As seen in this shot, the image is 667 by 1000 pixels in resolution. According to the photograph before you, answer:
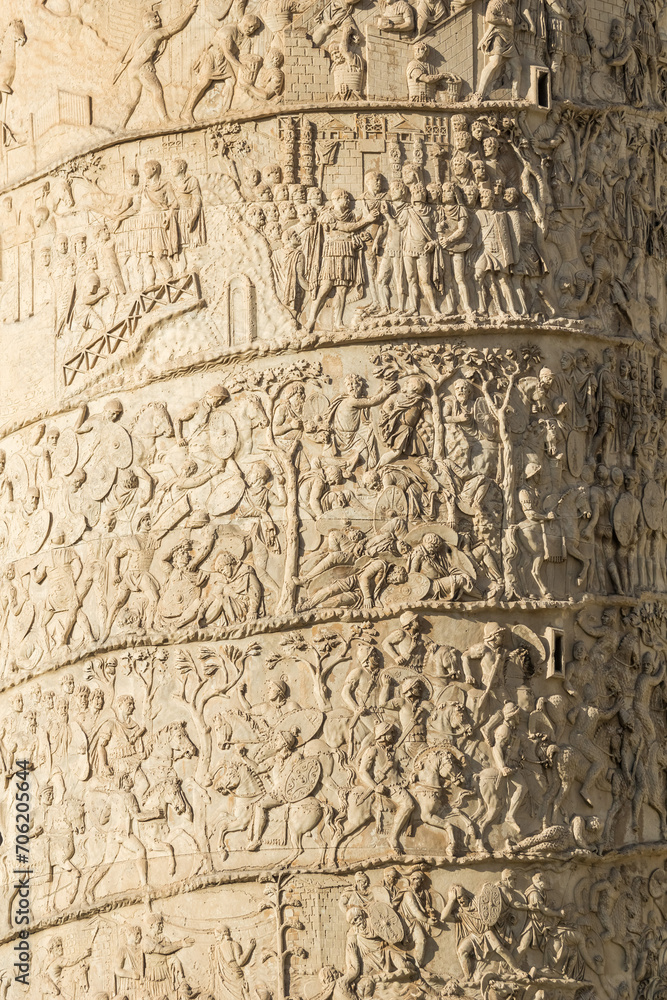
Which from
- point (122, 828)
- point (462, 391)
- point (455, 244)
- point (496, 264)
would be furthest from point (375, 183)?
point (122, 828)

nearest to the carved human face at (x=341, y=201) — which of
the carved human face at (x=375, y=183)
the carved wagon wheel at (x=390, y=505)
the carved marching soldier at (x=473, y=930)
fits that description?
the carved human face at (x=375, y=183)

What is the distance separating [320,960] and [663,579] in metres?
2.89

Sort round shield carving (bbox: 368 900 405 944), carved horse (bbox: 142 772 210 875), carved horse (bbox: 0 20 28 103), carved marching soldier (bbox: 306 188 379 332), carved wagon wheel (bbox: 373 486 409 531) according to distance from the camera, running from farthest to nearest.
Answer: carved horse (bbox: 0 20 28 103) → carved marching soldier (bbox: 306 188 379 332) → carved wagon wheel (bbox: 373 486 409 531) → carved horse (bbox: 142 772 210 875) → round shield carving (bbox: 368 900 405 944)

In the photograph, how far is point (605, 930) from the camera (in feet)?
40.8

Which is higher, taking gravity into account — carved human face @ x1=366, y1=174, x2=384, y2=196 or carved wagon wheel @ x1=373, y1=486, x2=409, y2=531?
carved human face @ x1=366, y1=174, x2=384, y2=196

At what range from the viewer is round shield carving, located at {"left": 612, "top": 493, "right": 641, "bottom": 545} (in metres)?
12.8

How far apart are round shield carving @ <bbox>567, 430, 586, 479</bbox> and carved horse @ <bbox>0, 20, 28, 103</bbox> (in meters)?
3.81

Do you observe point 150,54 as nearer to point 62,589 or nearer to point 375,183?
point 375,183

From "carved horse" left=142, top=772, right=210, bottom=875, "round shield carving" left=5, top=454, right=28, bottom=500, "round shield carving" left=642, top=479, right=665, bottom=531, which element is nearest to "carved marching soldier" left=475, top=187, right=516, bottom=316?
"round shield carving" left=642, top=479, right=665, bottom=531

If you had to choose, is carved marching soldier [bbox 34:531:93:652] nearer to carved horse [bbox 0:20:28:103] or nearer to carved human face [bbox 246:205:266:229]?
carved human face [bbox 246:205:266:229]

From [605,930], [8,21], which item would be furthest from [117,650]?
[8,21]

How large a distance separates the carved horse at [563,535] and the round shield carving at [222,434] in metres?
1.53

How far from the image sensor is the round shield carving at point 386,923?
1203 cm

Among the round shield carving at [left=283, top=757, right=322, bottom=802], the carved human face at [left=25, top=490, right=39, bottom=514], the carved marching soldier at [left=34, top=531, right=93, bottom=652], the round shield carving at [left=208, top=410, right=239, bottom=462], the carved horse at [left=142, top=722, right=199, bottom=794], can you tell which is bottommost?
the round shield carving at [left=283, top=757, right=322, bottom=802]
